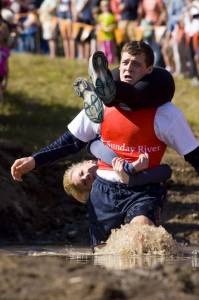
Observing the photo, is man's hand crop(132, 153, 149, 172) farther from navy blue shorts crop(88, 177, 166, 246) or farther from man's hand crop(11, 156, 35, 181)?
man's hand crop(11, 156, 35, 181)

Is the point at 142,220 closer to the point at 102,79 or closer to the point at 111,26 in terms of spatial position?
the point at 102,79

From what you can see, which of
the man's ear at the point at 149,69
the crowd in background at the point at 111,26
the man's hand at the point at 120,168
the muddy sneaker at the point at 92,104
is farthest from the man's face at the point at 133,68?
the crowd in background at the point at 111,26

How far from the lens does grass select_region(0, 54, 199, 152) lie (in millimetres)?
15883

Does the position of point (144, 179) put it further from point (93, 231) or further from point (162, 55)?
point (162, 55)

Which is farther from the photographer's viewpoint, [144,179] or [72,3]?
[72,3]

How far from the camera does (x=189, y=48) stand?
2020 centimetres

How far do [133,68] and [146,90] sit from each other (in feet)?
0.79

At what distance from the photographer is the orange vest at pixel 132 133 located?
25.0 ft

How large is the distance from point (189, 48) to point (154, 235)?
43.5 feet

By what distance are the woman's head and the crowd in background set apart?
31.0 ft

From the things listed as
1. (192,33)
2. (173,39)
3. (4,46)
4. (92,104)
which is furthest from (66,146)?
(173,39)

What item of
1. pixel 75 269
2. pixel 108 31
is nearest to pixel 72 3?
pixel 108 31

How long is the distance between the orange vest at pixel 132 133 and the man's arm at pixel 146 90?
0.08 metres

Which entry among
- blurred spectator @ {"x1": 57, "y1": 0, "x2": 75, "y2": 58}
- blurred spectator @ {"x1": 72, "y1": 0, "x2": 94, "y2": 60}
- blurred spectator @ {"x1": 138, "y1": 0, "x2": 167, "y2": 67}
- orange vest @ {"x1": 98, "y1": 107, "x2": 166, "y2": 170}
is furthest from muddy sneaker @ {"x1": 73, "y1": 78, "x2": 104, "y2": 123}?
blurred spectator @ {"x1": 57, "y1": 0, "x2": 75, "y2": 58}
